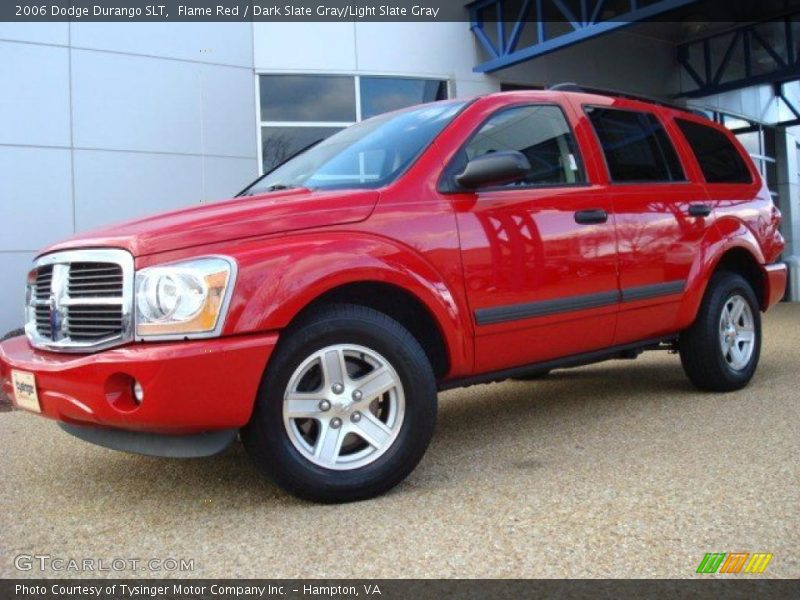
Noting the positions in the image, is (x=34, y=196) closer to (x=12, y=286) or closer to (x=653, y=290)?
(x=12, y=286)

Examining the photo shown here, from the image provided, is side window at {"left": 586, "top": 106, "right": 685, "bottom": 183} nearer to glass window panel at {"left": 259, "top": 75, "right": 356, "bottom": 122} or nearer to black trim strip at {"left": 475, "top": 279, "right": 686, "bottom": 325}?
black trim strip at {"left": 475, "top": 279, "right": 686, "bottom": 325}

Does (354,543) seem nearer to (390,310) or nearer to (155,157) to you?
(390,310)

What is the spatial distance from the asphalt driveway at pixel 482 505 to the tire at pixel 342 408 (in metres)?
0.14

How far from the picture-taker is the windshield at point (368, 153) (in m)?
3.65

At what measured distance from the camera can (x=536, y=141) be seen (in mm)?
4105

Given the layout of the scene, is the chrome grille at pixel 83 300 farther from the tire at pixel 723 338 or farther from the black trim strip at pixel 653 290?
the tire at pixel 723 338

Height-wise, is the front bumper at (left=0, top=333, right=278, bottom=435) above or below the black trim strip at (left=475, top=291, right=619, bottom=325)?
below

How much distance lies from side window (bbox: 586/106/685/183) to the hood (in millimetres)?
1725

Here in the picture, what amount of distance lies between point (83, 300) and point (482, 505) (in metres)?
1.78

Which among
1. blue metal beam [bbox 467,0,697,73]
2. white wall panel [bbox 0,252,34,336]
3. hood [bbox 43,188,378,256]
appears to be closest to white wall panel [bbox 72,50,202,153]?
white wall panel [bbox 0,252,34,336]

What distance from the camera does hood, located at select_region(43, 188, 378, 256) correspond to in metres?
2.93

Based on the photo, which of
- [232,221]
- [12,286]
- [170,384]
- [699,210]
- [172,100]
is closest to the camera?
[170,384]

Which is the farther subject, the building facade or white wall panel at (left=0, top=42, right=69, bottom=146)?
the building facade

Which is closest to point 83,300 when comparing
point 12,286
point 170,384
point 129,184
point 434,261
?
point 170,384
